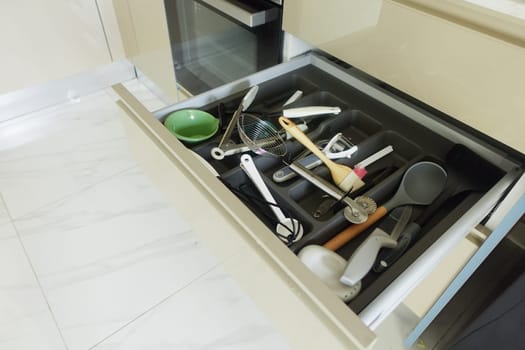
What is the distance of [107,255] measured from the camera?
1227mm

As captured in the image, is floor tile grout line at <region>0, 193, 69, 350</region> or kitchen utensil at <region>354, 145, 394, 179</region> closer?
kitchen utensil at <region>354, 145, 394, 179</region>

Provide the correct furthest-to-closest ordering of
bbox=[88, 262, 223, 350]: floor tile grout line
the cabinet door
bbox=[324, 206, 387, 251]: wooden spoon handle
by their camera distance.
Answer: the cabinet door < bbox=[88, 262, 223, 350]: floor tile grout line < bbox=[324, 206, 387, 251]: wooden spoon handle

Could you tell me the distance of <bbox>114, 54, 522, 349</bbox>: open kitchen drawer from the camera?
520mm

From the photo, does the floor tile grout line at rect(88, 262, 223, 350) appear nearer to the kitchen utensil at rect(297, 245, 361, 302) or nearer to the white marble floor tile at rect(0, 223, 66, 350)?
the white marble floor tile at rect(0, 223, 66, 350)

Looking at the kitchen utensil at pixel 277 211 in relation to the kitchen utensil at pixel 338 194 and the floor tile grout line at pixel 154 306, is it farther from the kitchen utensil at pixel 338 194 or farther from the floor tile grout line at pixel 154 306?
the floor tile grout line at pixel 154 306

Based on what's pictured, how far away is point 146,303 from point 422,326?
752 mm

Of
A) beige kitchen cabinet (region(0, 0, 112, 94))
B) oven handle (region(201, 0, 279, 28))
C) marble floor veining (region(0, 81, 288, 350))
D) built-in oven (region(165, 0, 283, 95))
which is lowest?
marble floor veining (region(0, 81, 288, 350))

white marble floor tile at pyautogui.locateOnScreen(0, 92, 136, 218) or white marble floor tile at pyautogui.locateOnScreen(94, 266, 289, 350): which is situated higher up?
white marble floor tile at pyautogui.locateOnScreen(94, 266, 289, 350)

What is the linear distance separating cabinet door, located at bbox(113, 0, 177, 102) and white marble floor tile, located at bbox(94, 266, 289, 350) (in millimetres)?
877

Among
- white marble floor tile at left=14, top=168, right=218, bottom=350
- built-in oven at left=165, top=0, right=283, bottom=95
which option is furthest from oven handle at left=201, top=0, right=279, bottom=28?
white marble floor tile at left=14, top=168, right=218, bottom=350

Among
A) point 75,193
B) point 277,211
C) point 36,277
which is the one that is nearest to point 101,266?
point 36,277

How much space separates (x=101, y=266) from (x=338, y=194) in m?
0.85

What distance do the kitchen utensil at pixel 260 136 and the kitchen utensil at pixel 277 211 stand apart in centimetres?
3

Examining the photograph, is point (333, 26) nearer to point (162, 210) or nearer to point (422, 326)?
point (422, 326)
